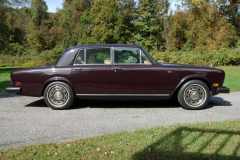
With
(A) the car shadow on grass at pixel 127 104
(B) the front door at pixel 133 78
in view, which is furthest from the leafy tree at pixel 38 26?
(B) the front door at pixel 133 78

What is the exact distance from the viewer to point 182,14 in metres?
32.8

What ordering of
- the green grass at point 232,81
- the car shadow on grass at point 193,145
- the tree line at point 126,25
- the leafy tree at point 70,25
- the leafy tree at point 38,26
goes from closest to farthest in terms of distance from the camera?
the car shadow on grass at point 193,145, the green grass at point 232,81, the tree line at point 126,25, the leafy tree at point 70,25, the leafy tree at point 38,26

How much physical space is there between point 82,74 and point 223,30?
82.9 ft

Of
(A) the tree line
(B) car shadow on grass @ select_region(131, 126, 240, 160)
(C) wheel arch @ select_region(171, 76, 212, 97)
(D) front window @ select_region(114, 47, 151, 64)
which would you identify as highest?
(A) the tree line

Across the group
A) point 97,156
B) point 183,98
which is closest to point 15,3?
point 183,98

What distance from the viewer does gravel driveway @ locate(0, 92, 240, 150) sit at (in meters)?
3.97

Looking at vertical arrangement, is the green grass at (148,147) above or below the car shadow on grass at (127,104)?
above

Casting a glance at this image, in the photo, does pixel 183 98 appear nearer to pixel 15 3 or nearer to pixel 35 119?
pixel 35 119

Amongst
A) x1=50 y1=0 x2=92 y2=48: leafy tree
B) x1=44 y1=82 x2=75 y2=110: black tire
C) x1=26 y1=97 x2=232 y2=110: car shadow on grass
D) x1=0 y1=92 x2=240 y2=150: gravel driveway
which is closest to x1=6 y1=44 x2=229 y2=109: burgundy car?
x1=44 y1=82 x2=75 y2=110: black tire

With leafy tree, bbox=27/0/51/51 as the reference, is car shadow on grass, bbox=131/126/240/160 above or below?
below

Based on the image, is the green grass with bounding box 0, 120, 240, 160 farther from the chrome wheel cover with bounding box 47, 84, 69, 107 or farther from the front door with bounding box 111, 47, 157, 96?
the chrome wheel cover with bounding box 47, 84, 69, 107

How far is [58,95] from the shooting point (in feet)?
18.7

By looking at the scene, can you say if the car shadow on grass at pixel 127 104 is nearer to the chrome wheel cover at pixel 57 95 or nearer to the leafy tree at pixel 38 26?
the chrome wheel cover at pixel 57 95

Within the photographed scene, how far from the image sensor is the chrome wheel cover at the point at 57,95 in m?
5.71
